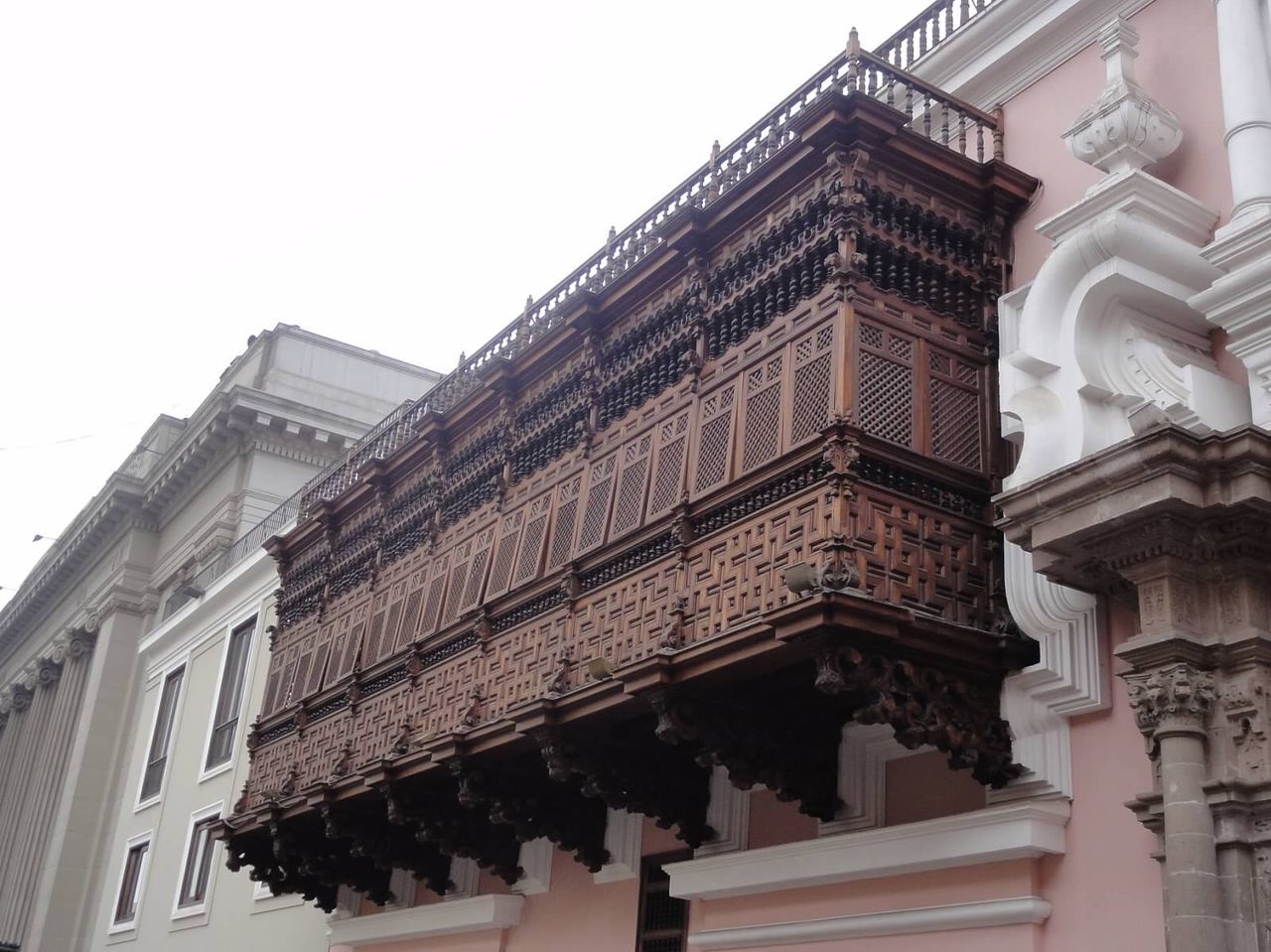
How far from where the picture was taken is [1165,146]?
26.6 ft

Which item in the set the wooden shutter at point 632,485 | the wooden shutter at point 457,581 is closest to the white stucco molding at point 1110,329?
the wooden shutter at point 632,485

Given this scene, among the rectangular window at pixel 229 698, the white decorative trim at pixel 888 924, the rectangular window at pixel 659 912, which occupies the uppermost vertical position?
the rectangular window at pixel 229 698

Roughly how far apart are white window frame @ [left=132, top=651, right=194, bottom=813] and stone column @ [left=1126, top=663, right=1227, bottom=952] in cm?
1706

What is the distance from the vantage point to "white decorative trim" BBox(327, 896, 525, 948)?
11.9 metres

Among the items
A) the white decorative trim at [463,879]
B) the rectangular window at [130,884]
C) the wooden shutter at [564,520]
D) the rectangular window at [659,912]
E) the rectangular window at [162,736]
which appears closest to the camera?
the rectangular window at [659,912]

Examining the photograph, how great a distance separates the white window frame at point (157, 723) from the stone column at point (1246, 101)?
1733 cm

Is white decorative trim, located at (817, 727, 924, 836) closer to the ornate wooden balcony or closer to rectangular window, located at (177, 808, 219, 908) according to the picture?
the ornate wooden balcony

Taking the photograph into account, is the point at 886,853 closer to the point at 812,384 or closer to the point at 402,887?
the point at 812,384

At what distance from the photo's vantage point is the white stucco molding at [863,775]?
8516mm

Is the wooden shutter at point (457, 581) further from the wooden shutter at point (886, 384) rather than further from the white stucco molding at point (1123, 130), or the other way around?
the white stucco molding at point (1123, 130)

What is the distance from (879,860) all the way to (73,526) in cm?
2553

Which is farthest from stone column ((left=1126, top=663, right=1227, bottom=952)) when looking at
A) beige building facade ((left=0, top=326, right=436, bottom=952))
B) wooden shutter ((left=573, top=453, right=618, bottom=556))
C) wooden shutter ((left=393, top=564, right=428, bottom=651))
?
beige building facade ((left=0, top=326, right=436, bottom=952))

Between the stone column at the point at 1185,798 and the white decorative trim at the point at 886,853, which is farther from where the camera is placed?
the white decorative trim at the point at 886,853

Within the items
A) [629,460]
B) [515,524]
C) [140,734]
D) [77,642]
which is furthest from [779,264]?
[77,642]
